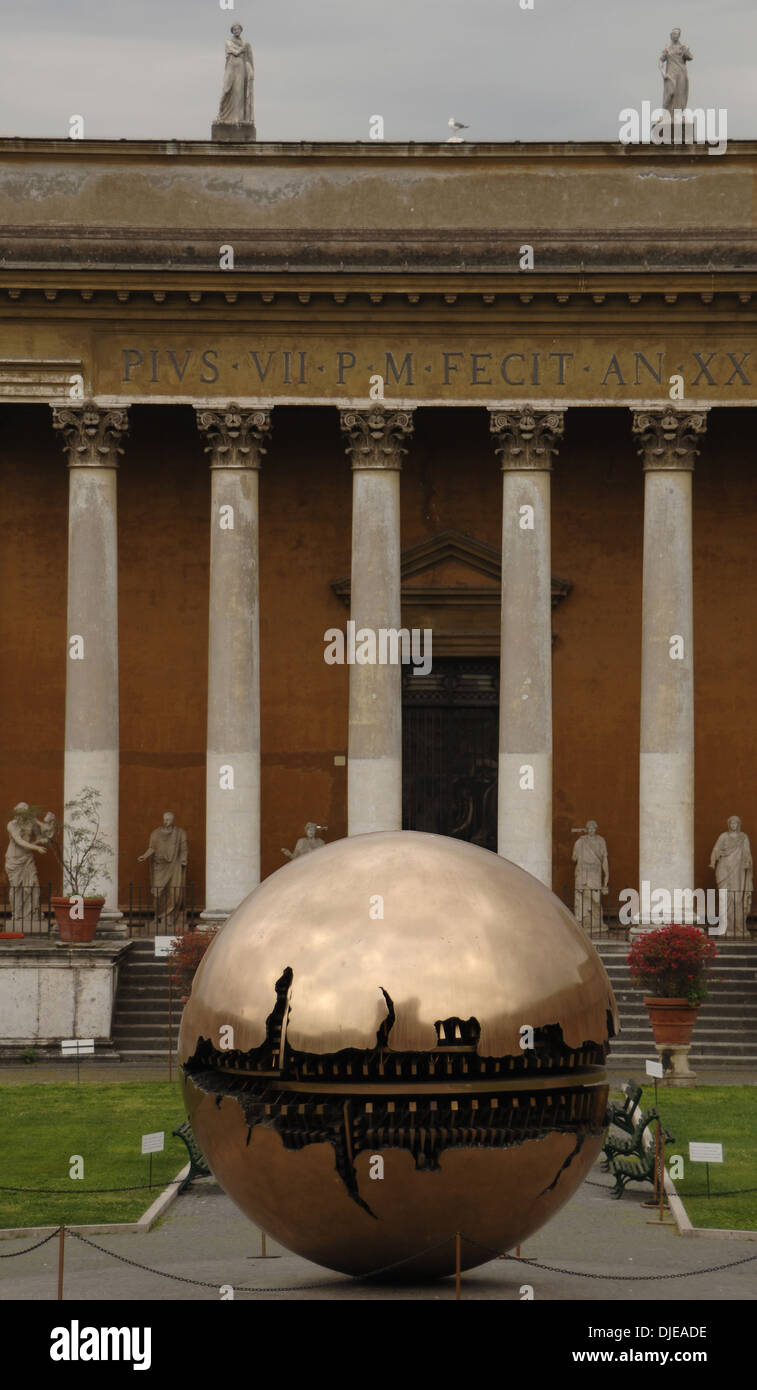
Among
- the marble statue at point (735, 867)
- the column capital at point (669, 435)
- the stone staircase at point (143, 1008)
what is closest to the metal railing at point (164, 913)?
the stone staircase at point (143, 1008)

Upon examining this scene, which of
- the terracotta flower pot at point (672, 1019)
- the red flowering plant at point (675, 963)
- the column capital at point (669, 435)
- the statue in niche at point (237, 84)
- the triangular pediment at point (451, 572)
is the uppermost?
the statue in niche at point (237, 84)

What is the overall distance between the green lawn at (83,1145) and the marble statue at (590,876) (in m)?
11.0

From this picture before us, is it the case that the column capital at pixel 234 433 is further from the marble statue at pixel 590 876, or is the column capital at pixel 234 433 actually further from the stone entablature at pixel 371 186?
the marble statue at pixel 590 876

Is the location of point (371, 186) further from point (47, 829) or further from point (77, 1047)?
point (77, 1047)

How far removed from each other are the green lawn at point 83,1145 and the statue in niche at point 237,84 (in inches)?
705

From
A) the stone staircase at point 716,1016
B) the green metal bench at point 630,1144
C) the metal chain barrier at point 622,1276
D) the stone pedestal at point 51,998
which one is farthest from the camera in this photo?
the stone pedestal at point 51,998

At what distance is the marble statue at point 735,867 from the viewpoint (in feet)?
127

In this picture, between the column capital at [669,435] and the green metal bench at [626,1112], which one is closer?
the green metal bench at [626,1112]

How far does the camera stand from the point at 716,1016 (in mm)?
34219

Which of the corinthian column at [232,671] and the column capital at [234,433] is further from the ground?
the column capital at [234,433]

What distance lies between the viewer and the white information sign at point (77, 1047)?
28469mm

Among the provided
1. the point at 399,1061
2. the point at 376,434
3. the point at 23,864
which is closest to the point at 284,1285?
the point at 399,1061

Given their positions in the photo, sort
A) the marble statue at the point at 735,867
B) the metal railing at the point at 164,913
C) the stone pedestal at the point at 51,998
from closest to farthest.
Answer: the stone pedestal at the point at 51,998 → the marble statue at the point at 735,867 → the metal railing at the point at 164,913

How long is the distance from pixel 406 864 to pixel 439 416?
27.1 m
